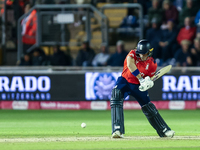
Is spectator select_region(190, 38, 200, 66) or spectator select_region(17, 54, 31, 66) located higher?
spectator select_region(190, 38, 200, 66)

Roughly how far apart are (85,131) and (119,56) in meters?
6.46

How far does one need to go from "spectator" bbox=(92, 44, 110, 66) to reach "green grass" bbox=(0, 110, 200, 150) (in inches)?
89.0

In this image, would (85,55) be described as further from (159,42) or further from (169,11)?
(169,11)

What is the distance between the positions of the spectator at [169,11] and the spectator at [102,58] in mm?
2768

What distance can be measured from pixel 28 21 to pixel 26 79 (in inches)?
130

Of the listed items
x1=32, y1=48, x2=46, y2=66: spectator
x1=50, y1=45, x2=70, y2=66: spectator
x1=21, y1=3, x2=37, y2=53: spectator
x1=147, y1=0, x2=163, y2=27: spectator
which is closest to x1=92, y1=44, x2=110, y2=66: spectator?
x1=50, y1=45, x2=70, y2=66: spectator

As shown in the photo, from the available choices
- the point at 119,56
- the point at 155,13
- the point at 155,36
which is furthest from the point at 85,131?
the point at 155,13

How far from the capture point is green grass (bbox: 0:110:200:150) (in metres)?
7.82

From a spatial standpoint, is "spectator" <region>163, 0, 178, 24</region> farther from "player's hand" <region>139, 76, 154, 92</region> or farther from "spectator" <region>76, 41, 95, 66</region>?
"player's hand" <region>139, 76, 154, 92</region>

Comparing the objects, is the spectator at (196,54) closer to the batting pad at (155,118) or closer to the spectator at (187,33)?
the spectator at (187,33)

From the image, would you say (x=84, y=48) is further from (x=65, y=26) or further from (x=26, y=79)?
(x=26, y=79)

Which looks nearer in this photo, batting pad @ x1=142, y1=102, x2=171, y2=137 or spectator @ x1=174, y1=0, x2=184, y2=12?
batting pad @ x1=142, y1=102, x2=171, y2=137

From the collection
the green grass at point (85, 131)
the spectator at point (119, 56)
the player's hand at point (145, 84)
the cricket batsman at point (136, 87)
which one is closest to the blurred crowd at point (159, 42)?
the spectator at point (119, 56)

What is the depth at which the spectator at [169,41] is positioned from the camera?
1691cm
